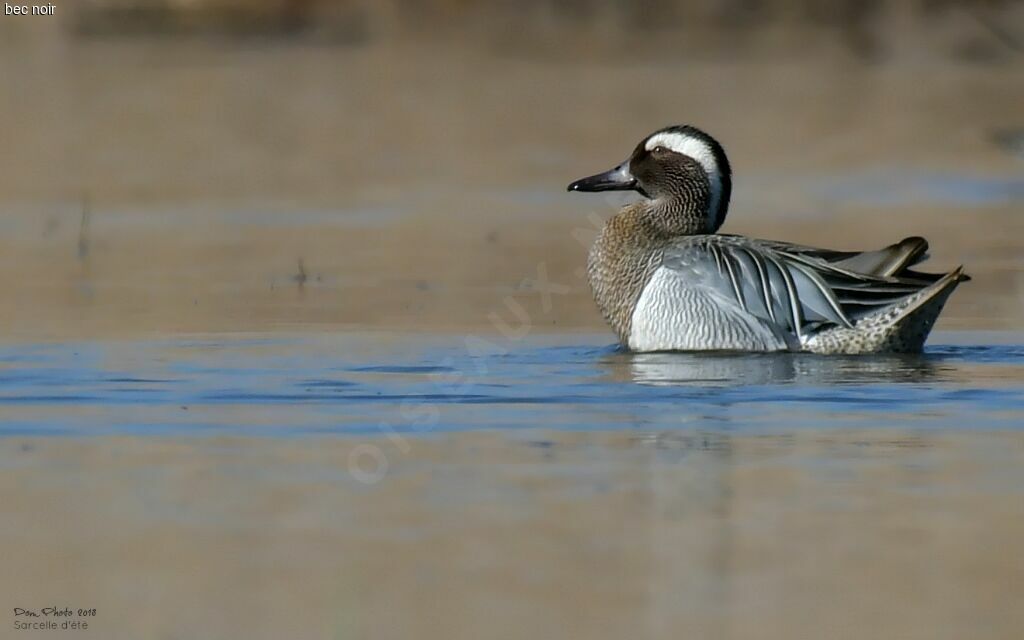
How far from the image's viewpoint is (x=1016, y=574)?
17.9ft

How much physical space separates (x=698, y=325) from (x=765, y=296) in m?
0.27

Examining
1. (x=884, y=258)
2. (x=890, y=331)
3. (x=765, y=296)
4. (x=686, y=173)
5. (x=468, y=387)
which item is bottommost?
(x=468, y=387)

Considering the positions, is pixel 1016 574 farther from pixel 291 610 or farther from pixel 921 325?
pixel 921 325

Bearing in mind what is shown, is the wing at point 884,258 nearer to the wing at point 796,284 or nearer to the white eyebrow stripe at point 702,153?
the wing at point 796,284

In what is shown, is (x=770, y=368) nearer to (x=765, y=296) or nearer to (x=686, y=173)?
(x=765, y=296)

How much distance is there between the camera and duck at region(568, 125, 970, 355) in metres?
8.76

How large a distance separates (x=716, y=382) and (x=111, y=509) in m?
2.57

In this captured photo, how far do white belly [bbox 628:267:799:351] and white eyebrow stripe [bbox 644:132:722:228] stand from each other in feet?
2.58

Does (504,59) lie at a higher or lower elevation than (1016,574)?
higher

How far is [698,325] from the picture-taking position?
8867 millimetres

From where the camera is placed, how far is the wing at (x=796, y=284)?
8781 mm

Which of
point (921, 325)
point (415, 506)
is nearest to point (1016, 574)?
point (415, 506)

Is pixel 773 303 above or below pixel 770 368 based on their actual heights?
above

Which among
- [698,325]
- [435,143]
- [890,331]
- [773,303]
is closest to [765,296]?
[773,303]
